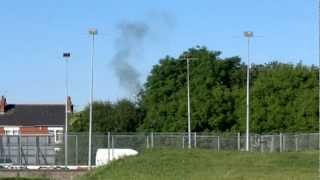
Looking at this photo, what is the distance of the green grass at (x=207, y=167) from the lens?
30906mm

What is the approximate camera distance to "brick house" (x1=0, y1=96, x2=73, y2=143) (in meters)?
121

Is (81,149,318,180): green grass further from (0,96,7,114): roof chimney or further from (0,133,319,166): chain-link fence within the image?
(0,96,7,114): roof chimney

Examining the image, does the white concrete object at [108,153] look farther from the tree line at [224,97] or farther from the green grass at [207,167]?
the tree line at [224,97]

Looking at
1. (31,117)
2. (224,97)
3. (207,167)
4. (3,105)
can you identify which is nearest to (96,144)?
(224,97)

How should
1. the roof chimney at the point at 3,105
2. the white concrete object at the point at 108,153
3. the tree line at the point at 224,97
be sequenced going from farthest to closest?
1. the roof chimney at the point at 3,105
2. the tree line at the point at 224,97
3. the white concrete object at the point at 108,153

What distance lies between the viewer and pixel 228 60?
320ft

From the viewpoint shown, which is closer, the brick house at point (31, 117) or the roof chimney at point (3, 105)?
the brick house at point (31, 117)

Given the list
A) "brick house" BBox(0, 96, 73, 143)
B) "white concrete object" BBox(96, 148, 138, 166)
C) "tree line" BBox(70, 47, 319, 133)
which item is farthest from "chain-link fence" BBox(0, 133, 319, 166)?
"brick house" BBox(0, 96, 73, 143)

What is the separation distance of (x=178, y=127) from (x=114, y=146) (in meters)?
16.9

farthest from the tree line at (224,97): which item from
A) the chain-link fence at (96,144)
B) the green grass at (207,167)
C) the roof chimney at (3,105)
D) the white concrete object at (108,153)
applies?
the green grass at (207,167)

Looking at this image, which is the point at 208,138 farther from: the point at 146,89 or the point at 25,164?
the point at 146,89

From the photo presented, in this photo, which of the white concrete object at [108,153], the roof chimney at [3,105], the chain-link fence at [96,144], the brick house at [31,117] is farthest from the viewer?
the roof chimney at [3,105]

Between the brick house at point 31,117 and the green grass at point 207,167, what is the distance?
2975 inches

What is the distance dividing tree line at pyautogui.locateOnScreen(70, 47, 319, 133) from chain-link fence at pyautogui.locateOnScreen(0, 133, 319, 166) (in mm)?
8919
